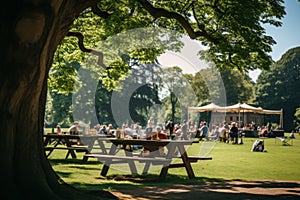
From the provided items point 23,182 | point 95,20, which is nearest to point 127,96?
point 95,20

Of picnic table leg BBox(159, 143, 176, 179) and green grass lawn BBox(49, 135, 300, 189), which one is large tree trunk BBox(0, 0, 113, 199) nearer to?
green grass lawn BBox(49, 135, 300, 189)

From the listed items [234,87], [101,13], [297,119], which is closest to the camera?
[101,13]

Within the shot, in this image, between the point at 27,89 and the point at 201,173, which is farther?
the point at 201,173

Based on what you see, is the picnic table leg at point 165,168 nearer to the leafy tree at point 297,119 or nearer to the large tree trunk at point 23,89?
the large tree trunk at point 23,89

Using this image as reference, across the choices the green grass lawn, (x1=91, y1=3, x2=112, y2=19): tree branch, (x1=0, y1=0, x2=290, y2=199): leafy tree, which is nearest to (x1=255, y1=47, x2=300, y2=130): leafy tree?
the green grass lawn

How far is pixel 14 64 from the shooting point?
5.80 m

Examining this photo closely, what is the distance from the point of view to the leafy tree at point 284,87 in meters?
76.9

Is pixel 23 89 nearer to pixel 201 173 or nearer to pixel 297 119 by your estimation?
pixel 201 173

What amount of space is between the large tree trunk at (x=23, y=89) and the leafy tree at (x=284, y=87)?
73308mm

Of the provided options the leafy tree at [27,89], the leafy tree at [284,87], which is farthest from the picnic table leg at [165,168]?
the leafy tree at [284,87]

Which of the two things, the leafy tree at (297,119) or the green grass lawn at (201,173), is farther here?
the leafy tree at (297,119)

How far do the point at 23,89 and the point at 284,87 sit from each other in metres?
79.0

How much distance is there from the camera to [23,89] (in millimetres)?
6039

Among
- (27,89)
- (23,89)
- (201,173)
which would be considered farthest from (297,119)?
(23,89)
